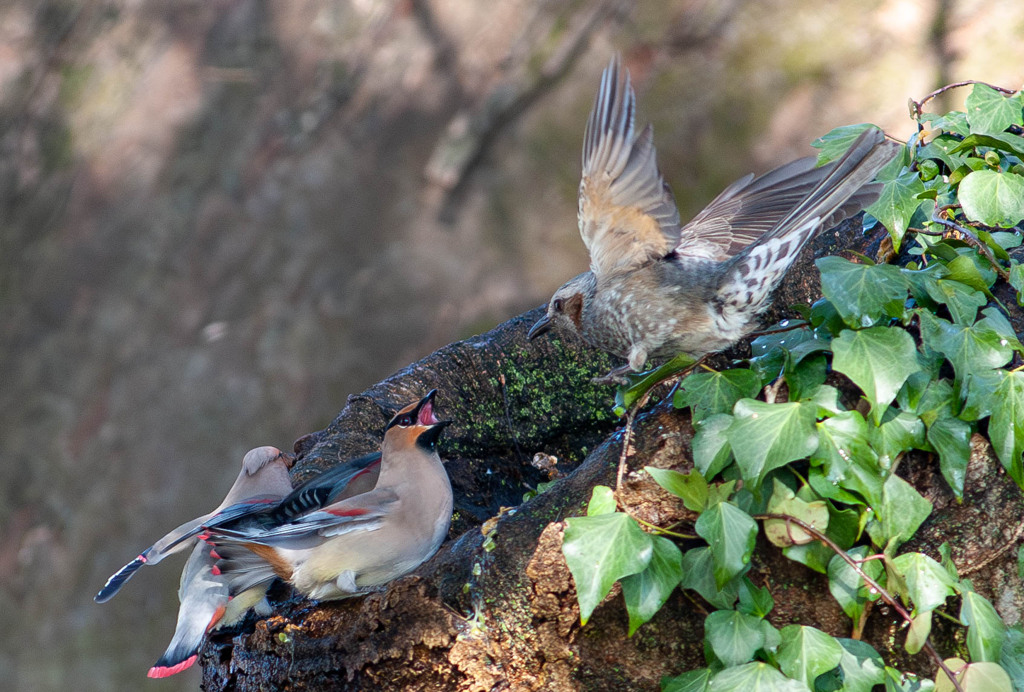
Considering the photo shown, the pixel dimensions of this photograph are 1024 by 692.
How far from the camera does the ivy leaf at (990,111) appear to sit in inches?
56.9

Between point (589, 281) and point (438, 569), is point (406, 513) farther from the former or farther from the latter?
point (589, 281)

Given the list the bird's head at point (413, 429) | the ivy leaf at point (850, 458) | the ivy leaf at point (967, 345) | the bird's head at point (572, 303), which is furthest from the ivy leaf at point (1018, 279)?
the bird's head at point (413, 429)

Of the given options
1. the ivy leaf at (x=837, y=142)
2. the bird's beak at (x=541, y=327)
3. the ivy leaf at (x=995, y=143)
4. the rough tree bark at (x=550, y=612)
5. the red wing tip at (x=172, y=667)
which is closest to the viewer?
the rough tree bark at (x=550, y=612)

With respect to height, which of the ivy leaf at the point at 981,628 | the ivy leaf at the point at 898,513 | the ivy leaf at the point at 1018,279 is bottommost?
the ivy leaf at the point at 981,628

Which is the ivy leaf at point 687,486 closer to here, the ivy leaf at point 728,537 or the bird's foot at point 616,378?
the ivy leaf at point 728,537

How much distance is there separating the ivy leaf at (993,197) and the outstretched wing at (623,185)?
1.81 ft

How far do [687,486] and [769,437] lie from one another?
123 millimetres

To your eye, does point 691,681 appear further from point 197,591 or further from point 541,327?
point 197,591

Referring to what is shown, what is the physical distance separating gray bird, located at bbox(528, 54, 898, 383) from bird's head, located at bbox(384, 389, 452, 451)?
14.8 inches

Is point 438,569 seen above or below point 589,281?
below

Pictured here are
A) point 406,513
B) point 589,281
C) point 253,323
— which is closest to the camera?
point 406,513

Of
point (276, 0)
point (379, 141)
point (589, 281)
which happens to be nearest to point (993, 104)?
point (589, 281)

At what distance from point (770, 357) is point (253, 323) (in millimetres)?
4872

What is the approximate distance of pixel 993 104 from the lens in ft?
4.79
